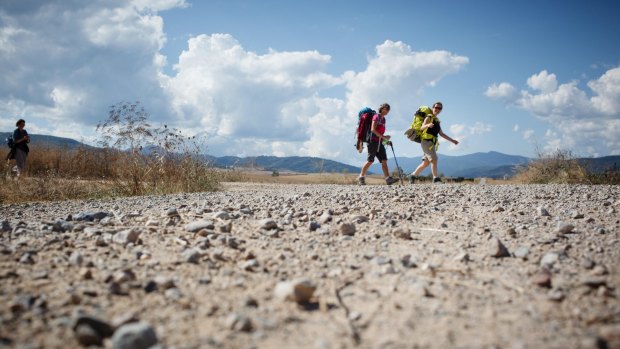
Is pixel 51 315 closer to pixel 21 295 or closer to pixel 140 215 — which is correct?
pixel 21 295

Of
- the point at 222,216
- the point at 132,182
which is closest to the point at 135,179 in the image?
the point at 132,182

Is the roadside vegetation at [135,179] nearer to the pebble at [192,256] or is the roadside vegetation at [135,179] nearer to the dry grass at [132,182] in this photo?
the dry grass at [132,182]

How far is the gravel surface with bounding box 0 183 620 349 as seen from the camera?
155 centimetres

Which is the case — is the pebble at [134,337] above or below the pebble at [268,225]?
below

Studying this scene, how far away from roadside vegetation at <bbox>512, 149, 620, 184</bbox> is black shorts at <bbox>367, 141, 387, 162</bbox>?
6.21m

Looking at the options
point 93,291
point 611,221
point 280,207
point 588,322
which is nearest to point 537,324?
point 588,322

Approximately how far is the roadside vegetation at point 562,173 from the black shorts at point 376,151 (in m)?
6.21

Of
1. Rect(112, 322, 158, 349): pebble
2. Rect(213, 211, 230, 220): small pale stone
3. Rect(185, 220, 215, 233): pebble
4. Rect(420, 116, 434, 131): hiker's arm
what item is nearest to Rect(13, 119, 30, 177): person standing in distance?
Rect(213, 211, 230, 220): small pale stone

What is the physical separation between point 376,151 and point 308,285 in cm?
856

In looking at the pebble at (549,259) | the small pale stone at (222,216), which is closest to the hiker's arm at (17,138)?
the small pale stone at (222,216)

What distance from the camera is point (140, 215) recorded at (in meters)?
4.24

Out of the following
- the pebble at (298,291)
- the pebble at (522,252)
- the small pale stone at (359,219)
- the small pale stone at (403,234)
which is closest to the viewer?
the pebble at (298,291)

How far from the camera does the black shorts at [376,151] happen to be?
10.1 metres

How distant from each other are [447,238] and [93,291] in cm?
277
